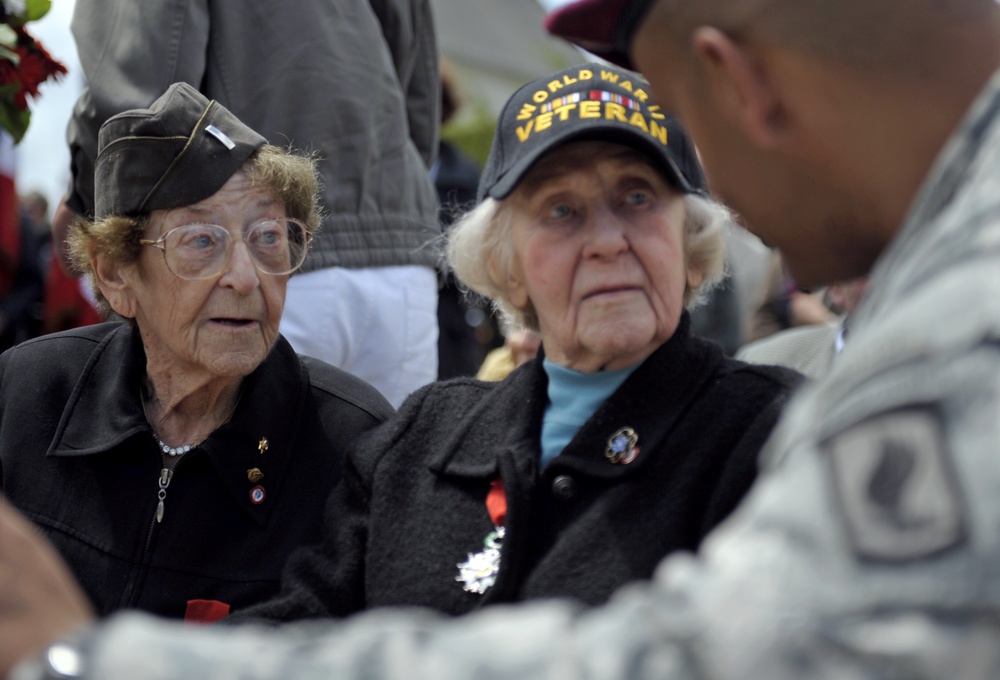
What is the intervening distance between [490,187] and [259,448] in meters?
0.82

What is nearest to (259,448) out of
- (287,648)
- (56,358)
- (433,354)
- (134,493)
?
(134,493)

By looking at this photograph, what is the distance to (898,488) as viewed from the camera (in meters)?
0.92

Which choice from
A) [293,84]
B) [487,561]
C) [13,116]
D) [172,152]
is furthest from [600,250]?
[13,116]

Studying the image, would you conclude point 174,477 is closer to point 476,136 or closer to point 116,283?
point 116,283

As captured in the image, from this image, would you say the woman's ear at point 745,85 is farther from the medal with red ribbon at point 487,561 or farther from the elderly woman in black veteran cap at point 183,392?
the elderly woman in black veteran cap at point 183,392

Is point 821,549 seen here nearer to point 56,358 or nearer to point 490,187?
point 490,187

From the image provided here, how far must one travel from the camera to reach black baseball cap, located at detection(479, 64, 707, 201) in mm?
2590

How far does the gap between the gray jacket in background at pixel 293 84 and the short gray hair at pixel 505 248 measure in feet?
1.89

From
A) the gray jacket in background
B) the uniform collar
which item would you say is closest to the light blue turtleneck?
the gray jacket in background

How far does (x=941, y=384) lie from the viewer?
0.92 metres

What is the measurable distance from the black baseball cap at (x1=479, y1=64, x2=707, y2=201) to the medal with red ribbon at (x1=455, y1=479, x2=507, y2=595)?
2.26ft

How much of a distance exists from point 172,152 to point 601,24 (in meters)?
1.64

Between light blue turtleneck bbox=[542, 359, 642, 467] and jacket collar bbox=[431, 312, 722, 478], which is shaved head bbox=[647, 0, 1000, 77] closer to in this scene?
jacket collar bbox=[431, 312, 722, 478]

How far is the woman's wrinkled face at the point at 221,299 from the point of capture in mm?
3029
